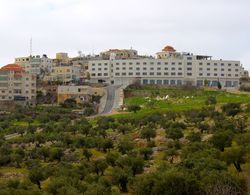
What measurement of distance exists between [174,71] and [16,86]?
3498cm

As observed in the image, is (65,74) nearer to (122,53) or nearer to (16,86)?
(16,86)

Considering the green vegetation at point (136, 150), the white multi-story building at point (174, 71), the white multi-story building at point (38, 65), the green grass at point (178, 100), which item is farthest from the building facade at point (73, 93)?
the white multi-story building at point (38, 65)

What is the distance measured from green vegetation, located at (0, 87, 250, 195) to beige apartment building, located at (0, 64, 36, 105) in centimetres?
1171

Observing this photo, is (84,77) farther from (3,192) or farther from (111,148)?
(3,192)

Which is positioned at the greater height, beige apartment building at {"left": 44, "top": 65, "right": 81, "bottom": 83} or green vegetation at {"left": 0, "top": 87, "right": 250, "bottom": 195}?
beige apartment building at {"left": 44, "top": 65, "right": 81, "bottom": 83}

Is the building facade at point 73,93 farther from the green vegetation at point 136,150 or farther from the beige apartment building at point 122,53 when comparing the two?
the beige apartment building at point 122,53

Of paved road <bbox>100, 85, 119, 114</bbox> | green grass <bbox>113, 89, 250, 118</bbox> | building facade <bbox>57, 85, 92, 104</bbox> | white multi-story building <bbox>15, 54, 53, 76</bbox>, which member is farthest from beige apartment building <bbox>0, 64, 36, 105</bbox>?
white multi-story building <bbox>15, 54, 53, 76</bbox>

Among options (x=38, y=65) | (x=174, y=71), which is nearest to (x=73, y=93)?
(x=174, y=71)

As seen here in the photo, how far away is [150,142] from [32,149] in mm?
13309

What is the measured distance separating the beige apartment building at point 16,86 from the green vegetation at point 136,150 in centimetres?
1171

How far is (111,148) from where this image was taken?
59344 mm

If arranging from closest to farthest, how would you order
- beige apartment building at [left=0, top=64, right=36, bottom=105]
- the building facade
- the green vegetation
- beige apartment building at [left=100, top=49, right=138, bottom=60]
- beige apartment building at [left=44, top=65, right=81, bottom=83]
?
the green vegetation
the building facade
beige apartment building at [left=0, top=64, right=36, bottom=105]
beige apartment building at [left=44, top=65, right=81, bottom=83]
beige apartment building at [left=100, top=49, right=138, bottom=60]

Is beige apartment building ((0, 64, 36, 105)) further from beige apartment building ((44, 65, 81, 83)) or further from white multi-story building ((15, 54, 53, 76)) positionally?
white multi-story building ((15, 54, 53, 76))

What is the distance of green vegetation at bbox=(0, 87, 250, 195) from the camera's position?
108 ft
